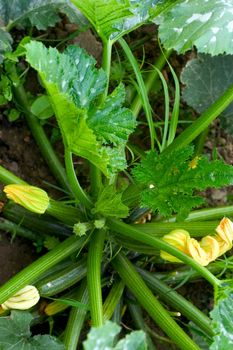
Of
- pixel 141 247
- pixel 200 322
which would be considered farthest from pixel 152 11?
pixel 200 322

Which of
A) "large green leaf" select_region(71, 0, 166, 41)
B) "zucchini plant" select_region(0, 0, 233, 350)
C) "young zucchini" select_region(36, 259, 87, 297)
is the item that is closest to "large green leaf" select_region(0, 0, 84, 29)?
"zucchini plant" select_region(0, 0, 233, 350)

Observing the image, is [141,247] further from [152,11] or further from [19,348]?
[152,11]

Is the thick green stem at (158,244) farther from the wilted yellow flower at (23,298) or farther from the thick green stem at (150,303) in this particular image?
the wilted yellow flower at (23,298)

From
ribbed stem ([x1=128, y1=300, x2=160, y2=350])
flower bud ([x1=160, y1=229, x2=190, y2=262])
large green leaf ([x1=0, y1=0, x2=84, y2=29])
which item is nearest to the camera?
flower bud ([x1=160, y1=229, x2=190, y2=262])

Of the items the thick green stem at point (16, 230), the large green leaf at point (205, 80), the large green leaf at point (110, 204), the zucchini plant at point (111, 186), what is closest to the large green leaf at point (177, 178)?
the zucchini plant at point (111, 186)

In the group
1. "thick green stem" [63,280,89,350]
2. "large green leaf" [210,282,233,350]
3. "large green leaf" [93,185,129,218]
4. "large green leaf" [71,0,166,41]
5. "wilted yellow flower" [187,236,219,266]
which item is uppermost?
"large green leaf" [71,0,166,41]

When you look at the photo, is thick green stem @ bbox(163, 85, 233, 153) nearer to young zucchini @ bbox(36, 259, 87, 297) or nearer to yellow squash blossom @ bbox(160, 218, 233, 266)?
yellow squash blossom @ bbox(160, 218, 233, 266)
